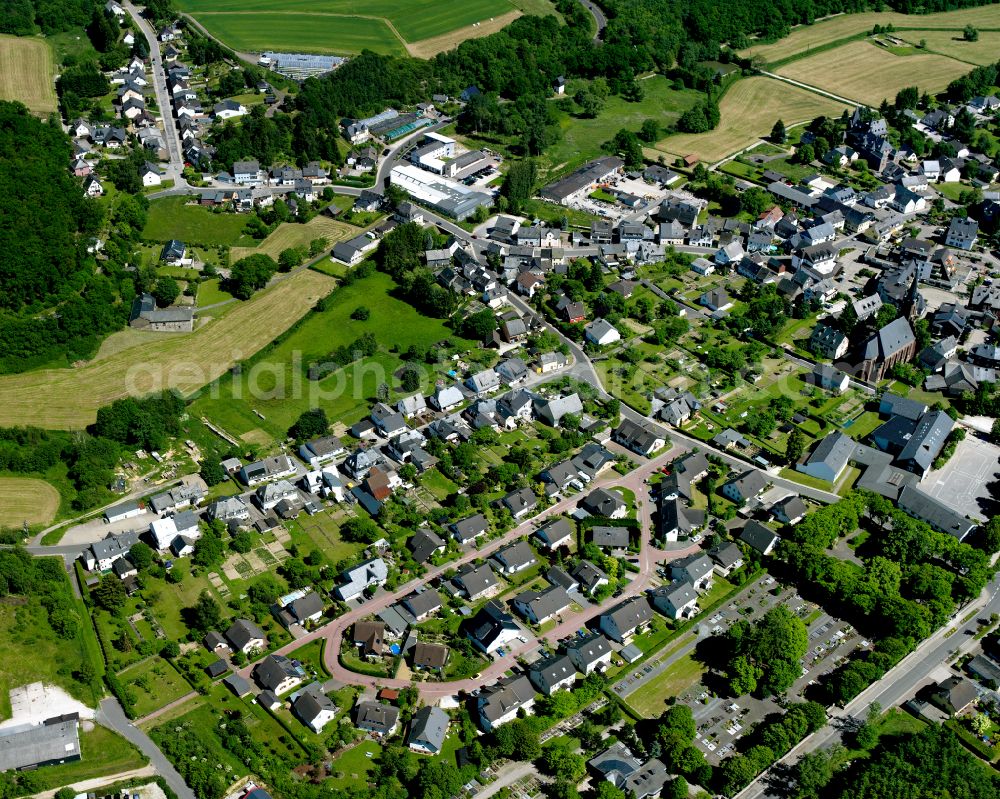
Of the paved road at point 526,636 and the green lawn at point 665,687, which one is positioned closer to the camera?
the green lawn at point 665,687

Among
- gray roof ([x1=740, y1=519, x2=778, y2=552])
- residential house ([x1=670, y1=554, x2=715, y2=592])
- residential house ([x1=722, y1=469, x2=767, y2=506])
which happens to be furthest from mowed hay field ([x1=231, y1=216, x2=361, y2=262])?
gray roof ([x1=740, y1=519, x2=778, y2=552])

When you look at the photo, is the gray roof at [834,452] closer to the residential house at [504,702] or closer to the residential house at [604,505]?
the residential house at [604,505]

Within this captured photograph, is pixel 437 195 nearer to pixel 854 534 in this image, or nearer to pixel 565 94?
pixel 565 94

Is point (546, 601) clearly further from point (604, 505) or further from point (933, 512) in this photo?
point (933, 512)

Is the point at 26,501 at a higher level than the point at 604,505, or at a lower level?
lower

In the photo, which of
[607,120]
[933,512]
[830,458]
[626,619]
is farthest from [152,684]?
[607,120]

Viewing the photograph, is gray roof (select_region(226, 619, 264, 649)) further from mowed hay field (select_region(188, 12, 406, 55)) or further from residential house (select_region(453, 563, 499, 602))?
mowed hay field (select_region(188, 12, 406, 55))

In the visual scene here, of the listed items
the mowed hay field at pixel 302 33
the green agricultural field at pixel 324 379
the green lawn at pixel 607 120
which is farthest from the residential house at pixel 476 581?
the mowed hay field at pixel 302 33
